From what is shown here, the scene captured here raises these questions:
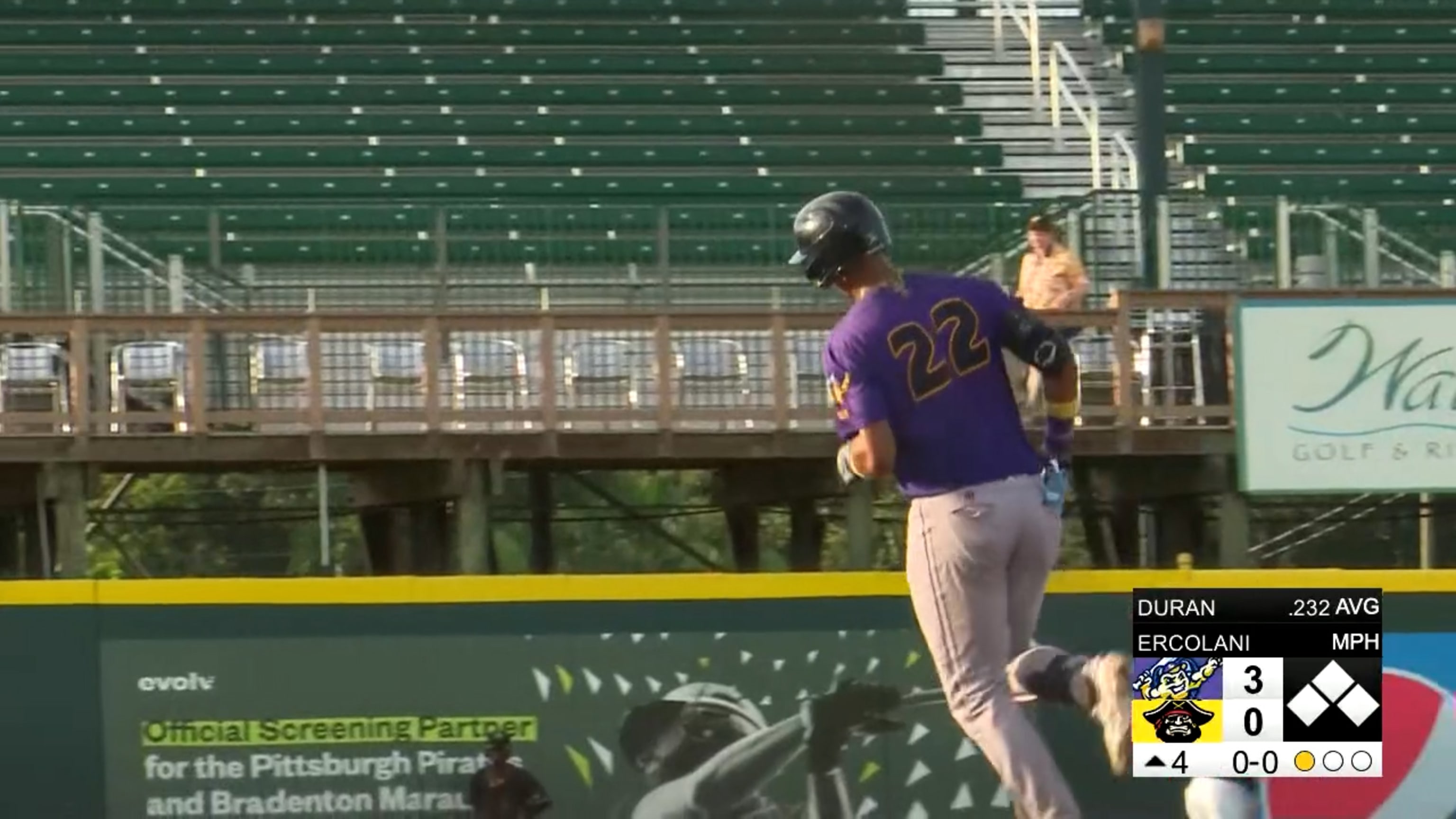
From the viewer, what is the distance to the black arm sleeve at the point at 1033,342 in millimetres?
5145

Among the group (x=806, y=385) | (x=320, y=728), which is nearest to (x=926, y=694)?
(x=320, y=728)

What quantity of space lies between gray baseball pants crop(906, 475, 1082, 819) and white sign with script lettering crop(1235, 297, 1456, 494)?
7216mm

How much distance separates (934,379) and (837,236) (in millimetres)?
388

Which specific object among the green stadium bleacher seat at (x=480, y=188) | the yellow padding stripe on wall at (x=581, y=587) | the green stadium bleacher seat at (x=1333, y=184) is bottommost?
the yellow padding stripe on wall at (x=581, y=587)

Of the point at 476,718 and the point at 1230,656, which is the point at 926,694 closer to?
the point at 476,718

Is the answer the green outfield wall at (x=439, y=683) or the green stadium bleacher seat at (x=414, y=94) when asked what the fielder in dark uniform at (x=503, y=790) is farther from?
the green stadium bleacher seat at (x=414, y=94)

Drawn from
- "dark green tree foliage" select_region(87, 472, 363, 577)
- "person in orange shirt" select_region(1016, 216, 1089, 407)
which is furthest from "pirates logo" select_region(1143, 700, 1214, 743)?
"dark green tree foliage" select_region(87, 472, 363, 577)

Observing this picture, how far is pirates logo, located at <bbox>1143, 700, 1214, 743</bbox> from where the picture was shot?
589cm

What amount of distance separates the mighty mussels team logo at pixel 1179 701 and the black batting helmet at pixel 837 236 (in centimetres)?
142

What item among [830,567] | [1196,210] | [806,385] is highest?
[1196,210]

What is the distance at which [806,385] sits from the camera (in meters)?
13.2

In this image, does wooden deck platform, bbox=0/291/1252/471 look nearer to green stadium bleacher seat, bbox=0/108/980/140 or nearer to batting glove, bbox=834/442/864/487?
green stadium bleacher seat, bbox=0/108/980/140

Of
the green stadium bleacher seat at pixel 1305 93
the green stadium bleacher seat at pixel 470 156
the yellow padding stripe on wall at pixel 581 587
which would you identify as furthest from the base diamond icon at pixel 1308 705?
the green stadium bleacher seat at pixel 1305 93

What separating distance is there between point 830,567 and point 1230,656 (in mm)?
11427
